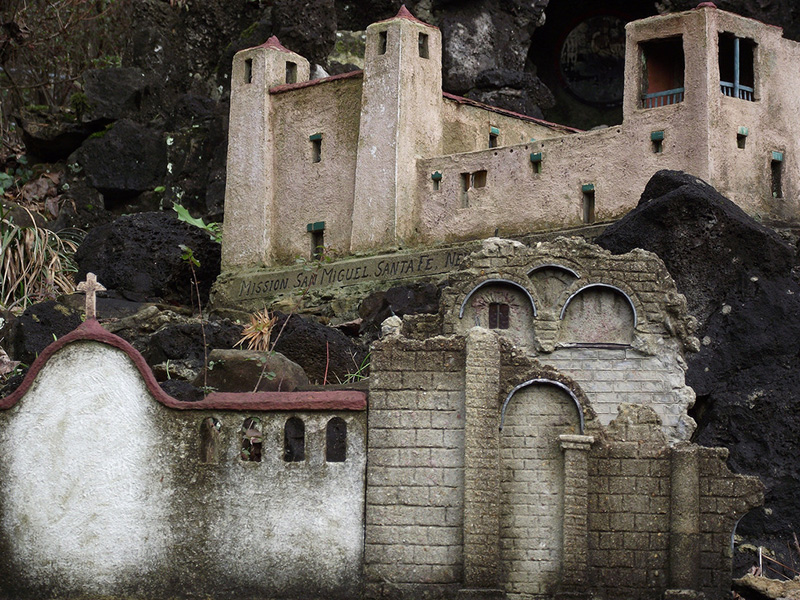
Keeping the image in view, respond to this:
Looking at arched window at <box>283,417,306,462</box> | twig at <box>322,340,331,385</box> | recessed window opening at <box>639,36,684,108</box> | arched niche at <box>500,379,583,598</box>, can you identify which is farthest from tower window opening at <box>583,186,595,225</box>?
arched niche at <box>500,379,583,598</box>

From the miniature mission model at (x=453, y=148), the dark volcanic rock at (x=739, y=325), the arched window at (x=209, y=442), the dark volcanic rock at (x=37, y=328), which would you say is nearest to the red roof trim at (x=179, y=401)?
the arched window at (x=209, y=442)

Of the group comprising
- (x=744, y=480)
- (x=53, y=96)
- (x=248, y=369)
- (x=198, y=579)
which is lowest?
(x=198, y=579)

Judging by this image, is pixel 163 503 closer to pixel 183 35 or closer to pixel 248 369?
pixel 248 369

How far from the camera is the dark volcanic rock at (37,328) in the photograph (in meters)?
26.1

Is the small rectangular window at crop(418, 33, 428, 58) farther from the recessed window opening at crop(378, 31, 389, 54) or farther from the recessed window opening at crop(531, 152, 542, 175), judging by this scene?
the recessed window opening at crop(531, 152, 542, 175)

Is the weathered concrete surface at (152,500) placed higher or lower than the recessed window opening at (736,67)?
lower

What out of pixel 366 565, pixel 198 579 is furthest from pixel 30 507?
pixel 366 565

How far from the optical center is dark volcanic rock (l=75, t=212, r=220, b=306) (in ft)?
Result: 104

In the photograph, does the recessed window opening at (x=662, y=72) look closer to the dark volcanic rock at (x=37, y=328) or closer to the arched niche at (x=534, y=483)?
the dark volcanic rock at (x=37, y=328)

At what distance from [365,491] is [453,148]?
1624 centimetres

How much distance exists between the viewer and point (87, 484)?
17391 millimetres

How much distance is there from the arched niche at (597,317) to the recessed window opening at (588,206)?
35.6 ft

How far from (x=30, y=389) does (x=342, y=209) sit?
50.9ft

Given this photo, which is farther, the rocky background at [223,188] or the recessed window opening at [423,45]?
the recessed window opening at [423,45]
